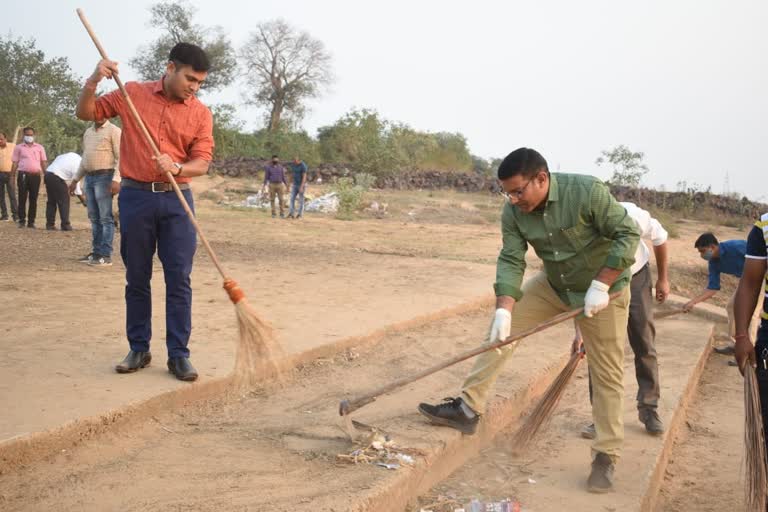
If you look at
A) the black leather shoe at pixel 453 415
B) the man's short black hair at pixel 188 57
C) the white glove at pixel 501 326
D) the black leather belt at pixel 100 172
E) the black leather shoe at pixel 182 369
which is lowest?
the black leather shoe at pixel 453 415

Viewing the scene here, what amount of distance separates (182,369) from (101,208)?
15.1 feet

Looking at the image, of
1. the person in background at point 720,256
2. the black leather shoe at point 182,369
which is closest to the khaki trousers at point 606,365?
the black leather shoe at point 182,369

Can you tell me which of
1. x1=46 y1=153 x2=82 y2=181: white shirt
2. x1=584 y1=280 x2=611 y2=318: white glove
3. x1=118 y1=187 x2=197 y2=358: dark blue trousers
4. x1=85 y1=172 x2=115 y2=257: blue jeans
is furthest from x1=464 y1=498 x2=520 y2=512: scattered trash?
x1=46 y1=153 x2=82 y2=181: white shirt

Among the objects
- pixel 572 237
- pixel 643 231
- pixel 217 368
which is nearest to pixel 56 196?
pixel 217 368

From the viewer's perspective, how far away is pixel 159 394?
167 inches

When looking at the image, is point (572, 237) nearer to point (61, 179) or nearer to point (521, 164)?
point (521, 164)

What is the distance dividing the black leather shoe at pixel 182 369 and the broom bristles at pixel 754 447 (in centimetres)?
289

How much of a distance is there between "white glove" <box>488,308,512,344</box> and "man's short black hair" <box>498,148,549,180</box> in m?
0.68

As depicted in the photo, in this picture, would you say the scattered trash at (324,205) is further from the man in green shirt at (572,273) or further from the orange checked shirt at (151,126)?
the man in green shirt at (572,273)

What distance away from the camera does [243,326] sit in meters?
4.43

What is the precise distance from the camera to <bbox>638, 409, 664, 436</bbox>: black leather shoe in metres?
5.17

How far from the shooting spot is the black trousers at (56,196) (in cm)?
1115

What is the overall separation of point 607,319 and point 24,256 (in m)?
7.09

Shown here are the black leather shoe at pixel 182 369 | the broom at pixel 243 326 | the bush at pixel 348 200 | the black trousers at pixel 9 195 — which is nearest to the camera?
the broom at pixel 243 326
